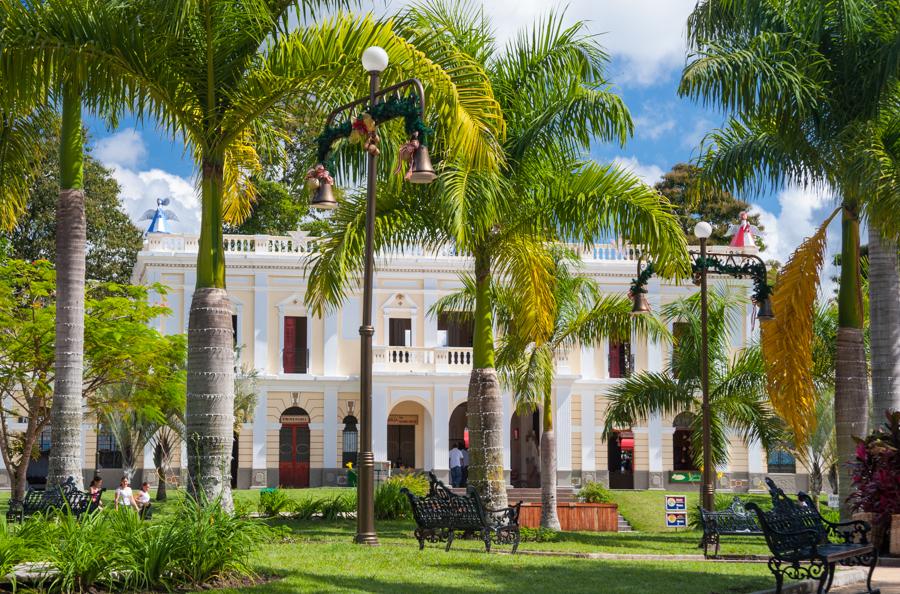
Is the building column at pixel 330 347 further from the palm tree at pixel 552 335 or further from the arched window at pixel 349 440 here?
the palm tree at pixel 552 335

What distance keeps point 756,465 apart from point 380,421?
516 inches

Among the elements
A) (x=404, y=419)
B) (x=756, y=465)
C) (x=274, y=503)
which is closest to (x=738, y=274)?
(x=274, y=503)

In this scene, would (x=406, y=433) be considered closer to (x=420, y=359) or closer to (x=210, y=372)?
(x=420, y=359)

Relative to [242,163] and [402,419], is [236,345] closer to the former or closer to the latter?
[402,419]

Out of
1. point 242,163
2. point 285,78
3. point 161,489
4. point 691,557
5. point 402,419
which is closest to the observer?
point 285,78

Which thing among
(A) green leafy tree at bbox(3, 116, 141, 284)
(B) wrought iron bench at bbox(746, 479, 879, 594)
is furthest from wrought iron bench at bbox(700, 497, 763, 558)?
(A) green leafy tree at bbox(3, 116, 141, 284)

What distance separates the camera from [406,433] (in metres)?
40.2

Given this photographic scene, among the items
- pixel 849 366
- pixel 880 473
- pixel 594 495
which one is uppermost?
Result: pixel 849 366

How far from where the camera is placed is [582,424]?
126 feet

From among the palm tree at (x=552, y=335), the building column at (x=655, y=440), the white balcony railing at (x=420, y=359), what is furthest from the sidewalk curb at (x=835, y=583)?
the building column at (x=655, y=440)

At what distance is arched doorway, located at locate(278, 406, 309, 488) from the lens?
3784 cm

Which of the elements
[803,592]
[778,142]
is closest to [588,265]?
[778,142]

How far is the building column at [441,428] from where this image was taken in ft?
123

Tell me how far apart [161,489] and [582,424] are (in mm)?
15155
